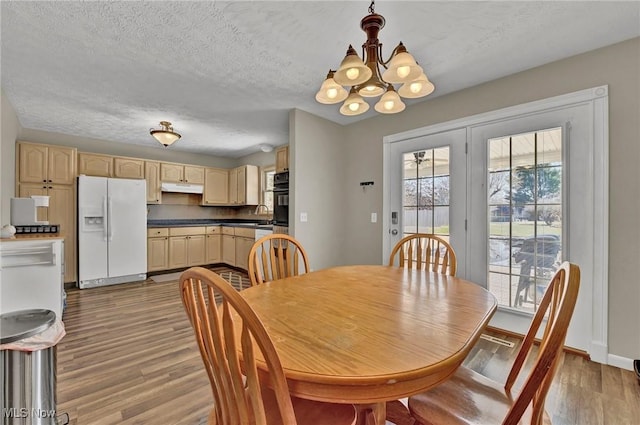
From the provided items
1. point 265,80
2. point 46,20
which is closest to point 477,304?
point 265,80

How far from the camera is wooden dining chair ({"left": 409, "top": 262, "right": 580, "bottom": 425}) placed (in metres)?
0.67

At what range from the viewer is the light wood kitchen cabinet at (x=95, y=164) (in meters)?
4.19

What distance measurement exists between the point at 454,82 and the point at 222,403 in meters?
3.00

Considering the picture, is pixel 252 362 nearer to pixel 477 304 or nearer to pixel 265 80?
pixel 477 304

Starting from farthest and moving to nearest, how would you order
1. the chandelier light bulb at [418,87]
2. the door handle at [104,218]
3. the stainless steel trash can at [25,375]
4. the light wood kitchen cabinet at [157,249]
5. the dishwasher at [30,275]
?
the light wood kitchen cabinet at [157,249] < the door handle at [104,218] < the dishwasher at [30,275] < the chandelier light bulb at [418,87] < the stainless steel trash can at [25,375]

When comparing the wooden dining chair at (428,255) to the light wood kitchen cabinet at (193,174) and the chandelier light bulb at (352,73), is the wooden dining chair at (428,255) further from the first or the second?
the light wood kitchen cabinet at (193,174)

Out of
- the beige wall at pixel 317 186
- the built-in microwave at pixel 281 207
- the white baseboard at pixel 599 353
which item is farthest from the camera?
the built-in microwave at pixel 281 207

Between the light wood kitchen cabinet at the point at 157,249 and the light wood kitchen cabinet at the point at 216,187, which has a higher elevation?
the light wood kitchen cabinet at the point at 216,187

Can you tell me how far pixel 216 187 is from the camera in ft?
19.0

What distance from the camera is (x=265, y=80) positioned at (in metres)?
2.61

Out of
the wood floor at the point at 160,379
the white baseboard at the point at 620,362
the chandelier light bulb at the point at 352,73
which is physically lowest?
the wood floor at the point at 160,379

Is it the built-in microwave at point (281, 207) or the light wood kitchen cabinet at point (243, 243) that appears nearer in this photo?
the built-in microwave at point (281, 207)

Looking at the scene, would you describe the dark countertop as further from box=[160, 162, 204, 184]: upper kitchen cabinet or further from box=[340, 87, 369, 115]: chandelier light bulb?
box=[340, 87, 369, 115]: chandelier light bulb

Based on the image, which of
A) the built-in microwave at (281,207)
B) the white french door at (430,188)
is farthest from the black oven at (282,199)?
the white french door at (430,188)
